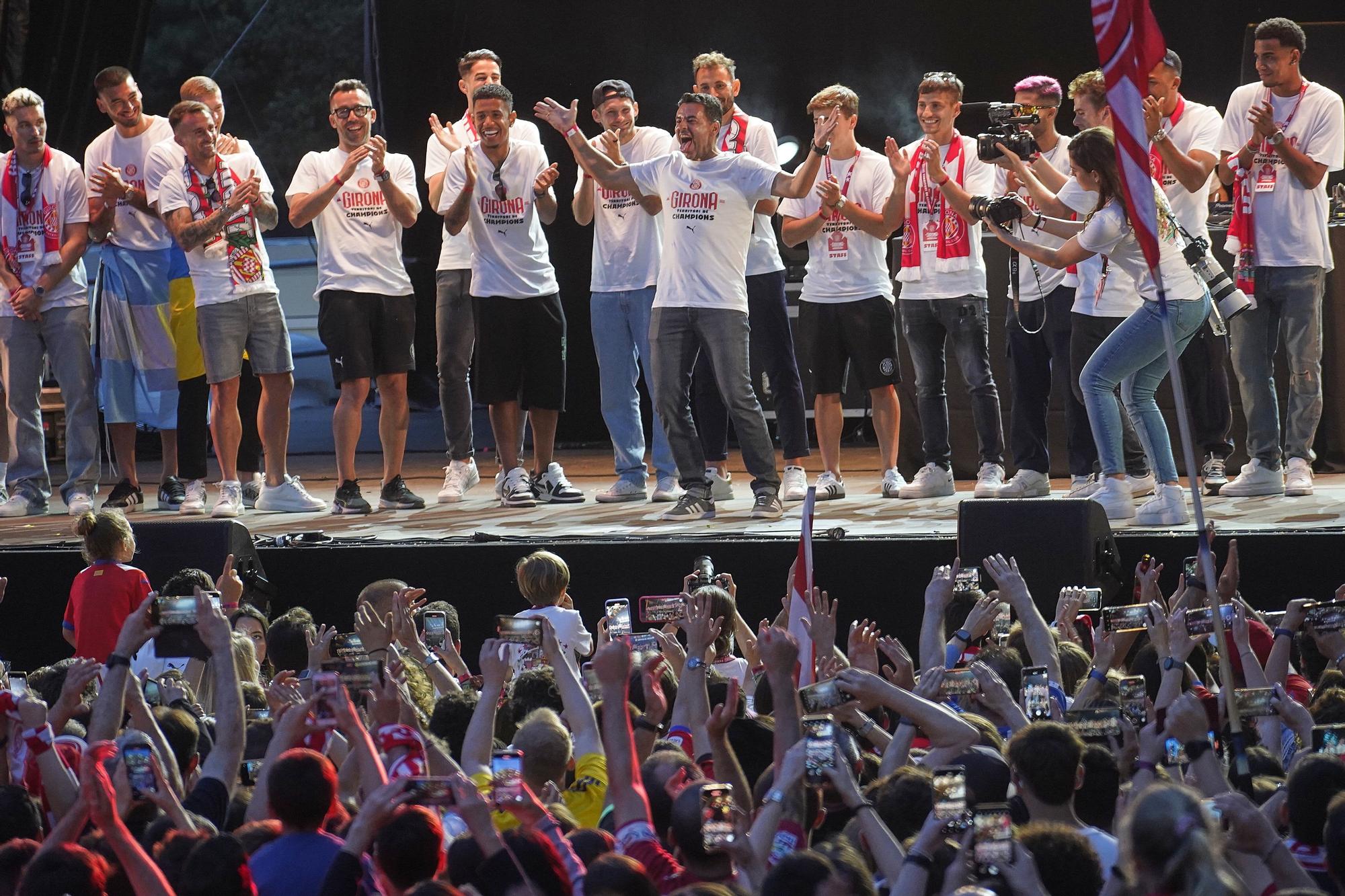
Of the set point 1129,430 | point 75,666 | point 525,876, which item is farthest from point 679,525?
point 525,876

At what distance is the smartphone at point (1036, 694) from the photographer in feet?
11.5

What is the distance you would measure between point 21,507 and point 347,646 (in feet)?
13.0

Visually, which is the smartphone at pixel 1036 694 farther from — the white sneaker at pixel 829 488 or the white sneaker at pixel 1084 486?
the white sneaker at pixel 829 488

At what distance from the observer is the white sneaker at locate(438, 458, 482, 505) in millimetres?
7645

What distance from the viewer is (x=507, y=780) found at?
2.68 metres

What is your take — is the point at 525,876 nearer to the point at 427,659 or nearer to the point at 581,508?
the point at 427,659

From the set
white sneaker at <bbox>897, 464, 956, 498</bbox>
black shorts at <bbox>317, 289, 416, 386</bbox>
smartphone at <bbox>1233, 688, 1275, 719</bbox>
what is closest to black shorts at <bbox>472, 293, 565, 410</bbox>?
black shorts at <bbox>317, 289, 416, 386</bbox>

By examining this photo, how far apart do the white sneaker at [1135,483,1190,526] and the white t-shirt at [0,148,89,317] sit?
15.3 ft

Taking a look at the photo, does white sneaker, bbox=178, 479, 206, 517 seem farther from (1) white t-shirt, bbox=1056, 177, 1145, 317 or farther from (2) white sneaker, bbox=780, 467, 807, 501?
(1) white t-shirt, bbox=1056, 177, 1145, 317

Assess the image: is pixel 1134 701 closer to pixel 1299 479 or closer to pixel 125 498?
pixel 1299 479

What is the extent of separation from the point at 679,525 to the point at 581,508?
0.83 metres

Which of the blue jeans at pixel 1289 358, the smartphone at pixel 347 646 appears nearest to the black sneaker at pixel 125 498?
the smartphone at pixel 347 646

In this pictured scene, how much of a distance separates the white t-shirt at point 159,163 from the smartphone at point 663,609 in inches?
156

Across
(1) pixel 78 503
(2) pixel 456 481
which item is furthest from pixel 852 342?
(1) pixel 78 503
